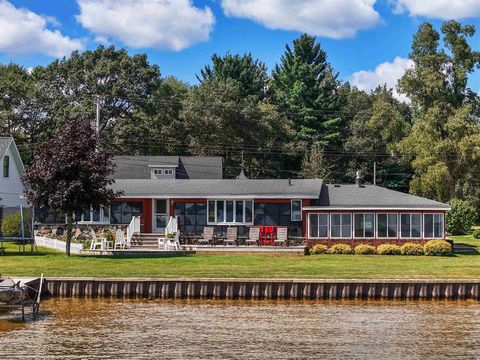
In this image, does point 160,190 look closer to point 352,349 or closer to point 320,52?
point 352,349

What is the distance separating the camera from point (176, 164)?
63719 millimetres

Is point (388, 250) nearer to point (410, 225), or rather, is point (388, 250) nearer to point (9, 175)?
point (410, 225)

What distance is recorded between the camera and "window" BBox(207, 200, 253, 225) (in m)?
50.2

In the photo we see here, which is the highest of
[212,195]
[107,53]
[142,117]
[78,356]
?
[107,53]

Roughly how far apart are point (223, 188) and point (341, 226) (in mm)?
8350

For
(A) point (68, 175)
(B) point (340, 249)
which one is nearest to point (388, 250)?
(B) point (340, 249)

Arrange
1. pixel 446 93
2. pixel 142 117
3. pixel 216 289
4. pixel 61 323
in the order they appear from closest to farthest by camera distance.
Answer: pixel 61 323, pixel 216 289, pixel 446 93, pixel 142 117

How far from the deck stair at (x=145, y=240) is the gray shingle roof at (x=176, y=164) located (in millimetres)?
14322

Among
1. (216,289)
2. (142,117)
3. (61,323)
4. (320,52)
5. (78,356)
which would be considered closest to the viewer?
(78,356)

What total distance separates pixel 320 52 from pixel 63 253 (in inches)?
2302

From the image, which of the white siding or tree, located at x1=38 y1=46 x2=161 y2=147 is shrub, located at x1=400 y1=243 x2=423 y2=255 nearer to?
the white siding

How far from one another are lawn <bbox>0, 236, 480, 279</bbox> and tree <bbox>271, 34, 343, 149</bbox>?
43.5 m

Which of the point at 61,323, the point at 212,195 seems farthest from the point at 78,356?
the point at 212,195

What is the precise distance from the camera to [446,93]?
230 ft
